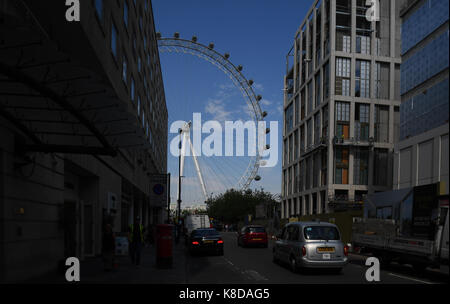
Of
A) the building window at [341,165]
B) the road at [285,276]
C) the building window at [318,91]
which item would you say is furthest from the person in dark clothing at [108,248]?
the building window at [318,91]

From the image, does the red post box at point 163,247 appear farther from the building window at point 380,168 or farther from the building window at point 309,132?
the building window at point 309,132

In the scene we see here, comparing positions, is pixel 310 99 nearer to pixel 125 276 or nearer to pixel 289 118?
pixel 289 118

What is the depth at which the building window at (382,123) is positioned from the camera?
5084cm

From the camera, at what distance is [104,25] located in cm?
1681

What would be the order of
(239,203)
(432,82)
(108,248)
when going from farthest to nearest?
(239,203)
(108,248)
(432,82)

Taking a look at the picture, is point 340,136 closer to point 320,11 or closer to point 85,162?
point 320,11

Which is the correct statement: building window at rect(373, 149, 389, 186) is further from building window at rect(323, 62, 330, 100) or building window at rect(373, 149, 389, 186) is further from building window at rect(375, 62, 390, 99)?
building window at rect(323, 62, 330, 100)

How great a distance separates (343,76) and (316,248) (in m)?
40.2

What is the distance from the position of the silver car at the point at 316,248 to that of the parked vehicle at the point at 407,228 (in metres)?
2.09

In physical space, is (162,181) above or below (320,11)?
below

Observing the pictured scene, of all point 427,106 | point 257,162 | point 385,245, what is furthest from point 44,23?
point 257,162

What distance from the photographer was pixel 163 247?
15102mm

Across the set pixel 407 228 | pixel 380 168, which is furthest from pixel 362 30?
pixel 407 228

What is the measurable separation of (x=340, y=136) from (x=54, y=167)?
134 ft
